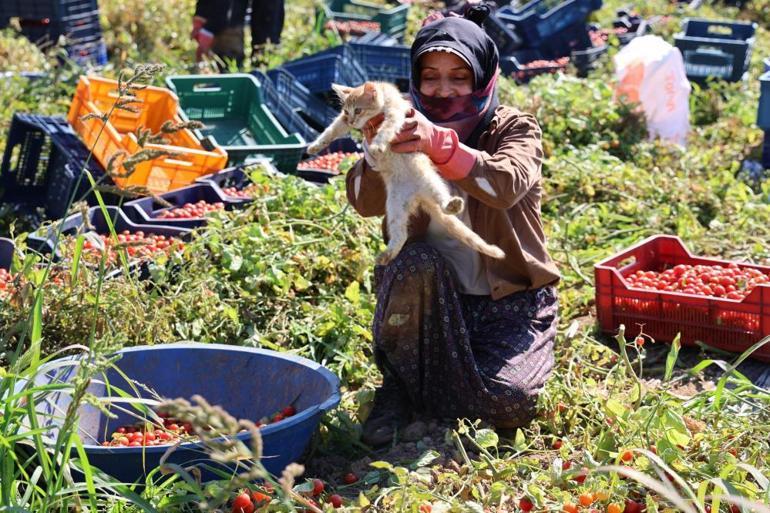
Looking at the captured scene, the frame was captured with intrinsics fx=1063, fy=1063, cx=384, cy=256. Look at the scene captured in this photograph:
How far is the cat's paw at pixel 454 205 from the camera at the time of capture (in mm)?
2508

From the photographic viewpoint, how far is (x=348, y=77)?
6.36 meters

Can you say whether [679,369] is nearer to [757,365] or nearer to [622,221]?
[757,365]

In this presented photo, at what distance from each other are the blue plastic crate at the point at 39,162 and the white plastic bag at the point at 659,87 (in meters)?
3.13

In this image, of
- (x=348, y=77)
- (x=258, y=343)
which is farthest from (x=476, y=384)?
(x=348, y=77)

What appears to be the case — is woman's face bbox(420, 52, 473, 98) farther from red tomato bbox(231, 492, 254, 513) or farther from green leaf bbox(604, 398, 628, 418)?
red tomato bbox(231, 492, 254, 513)

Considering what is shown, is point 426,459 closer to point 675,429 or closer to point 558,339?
point 675,429

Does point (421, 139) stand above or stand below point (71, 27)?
above

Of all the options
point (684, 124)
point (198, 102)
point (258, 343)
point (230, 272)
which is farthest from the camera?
point (684, 124)

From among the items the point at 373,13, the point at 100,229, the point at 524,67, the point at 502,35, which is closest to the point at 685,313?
the point at 100,229

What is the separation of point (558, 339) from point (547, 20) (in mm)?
5031

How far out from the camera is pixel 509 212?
306 centimetres

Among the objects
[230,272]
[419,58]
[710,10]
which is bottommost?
[710,10]

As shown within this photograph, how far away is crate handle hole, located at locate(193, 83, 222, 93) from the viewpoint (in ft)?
18.8

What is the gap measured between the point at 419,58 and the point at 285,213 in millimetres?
1504
